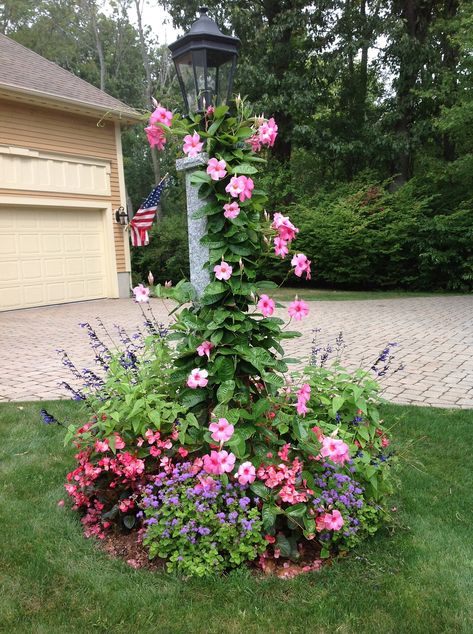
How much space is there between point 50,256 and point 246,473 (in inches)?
432

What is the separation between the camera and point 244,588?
83.0 inches

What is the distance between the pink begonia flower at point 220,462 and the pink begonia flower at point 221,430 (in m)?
0.06

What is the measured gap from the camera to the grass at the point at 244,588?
1.93 metres

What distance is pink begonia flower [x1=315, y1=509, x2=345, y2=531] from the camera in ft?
7.18

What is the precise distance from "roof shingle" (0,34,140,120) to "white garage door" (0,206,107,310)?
241 centimetres

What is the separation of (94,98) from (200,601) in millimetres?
12813

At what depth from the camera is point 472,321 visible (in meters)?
8.90

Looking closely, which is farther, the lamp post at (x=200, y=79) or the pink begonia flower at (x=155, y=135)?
the lamp post at (x=200, y=79)

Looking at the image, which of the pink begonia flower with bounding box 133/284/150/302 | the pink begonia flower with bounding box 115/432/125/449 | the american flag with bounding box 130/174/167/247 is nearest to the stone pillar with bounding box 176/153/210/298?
the pink begonia flower with bounding box 133/284/150/302

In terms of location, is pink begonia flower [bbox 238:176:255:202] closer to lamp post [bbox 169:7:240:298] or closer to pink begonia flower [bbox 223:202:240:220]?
pink begonia flower [bbox 223:202:240:220]

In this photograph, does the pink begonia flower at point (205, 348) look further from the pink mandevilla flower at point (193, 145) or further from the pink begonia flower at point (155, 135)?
the pink begonia flower at point (155, 135)

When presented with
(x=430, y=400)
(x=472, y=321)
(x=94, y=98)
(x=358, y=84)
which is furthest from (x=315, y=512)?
(x=358, y=84)

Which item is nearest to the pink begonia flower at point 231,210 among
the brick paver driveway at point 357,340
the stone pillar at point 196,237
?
the stone pillar at point 196,237

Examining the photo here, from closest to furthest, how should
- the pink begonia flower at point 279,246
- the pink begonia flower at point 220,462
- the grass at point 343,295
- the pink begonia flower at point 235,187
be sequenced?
the pink begonia flower at point 220,462
the pink begonia flower at point 235,187
the pink begonia flower at point 279,246
the grass at point 343,295
